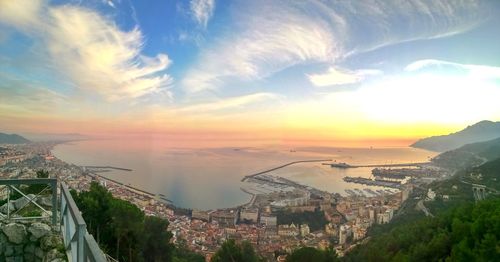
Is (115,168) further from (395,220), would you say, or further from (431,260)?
(431,260)

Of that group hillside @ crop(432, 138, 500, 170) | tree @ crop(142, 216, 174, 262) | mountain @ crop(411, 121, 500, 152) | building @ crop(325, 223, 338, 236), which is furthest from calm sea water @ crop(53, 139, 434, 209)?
mountain @ crop(411, 121, 500, 152)

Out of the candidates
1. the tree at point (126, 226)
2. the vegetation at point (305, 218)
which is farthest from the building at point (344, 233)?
the tree at point (126, 226)

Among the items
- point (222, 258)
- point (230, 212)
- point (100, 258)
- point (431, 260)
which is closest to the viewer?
point (100, 258)

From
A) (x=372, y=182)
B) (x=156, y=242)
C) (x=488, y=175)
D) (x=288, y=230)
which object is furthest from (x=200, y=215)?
(x=372, y=182)

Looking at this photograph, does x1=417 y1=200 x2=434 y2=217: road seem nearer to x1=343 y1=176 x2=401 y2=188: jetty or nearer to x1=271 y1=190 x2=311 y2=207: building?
x1=271 y1=190 x2=311 y2=207: building

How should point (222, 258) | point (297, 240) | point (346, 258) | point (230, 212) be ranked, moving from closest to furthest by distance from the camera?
point (222, 258)
point (346, 258)
point (297, 240)
point (230, 212)

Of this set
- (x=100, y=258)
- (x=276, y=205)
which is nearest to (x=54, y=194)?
(x=100, y=258)
